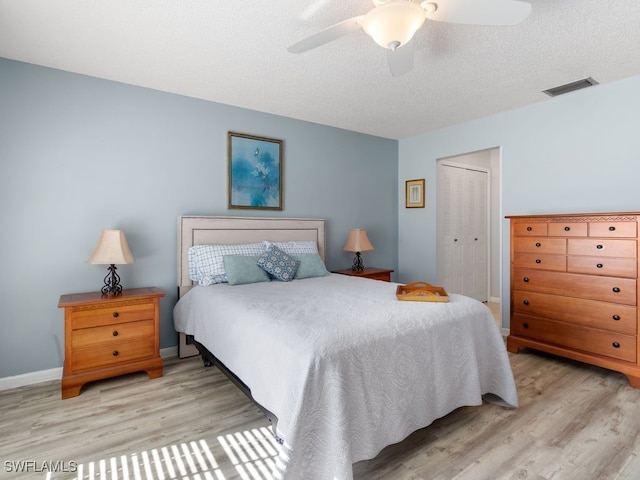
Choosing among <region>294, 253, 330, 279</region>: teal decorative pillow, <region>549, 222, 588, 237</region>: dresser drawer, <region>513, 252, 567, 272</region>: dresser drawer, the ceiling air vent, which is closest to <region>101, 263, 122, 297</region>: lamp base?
<region>294, 253, 330, 279</region>: teal decorative pillow

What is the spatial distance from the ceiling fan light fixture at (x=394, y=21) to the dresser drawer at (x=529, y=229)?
218 cm

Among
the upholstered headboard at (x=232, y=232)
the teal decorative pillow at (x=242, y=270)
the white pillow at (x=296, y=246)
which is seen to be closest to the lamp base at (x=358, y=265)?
the upholstered headboard at (x=232, y=232)

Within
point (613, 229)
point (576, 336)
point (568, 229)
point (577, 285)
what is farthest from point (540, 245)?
point (576, 336)

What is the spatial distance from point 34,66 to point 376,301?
3.12 meters

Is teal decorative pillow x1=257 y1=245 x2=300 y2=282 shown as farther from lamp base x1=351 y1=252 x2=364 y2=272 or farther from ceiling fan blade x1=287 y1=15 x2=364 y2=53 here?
ceiling fan blade x1=287 y1=15 x2=364 y2=53

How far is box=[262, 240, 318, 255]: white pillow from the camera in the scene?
354cm

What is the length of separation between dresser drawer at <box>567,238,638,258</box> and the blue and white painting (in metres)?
2.79

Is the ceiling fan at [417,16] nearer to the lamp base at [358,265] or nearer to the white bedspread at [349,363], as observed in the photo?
the white bedspread at [349,363]

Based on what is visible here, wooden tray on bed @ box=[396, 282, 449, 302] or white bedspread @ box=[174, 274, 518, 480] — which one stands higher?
wooden tray on bed @ box=[396, 282, 449, 302]

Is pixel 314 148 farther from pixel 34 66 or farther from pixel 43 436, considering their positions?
pixel 43 436

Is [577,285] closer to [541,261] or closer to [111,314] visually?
[541,261]

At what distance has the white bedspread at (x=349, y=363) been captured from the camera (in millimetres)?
1438

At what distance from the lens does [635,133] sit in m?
2.90

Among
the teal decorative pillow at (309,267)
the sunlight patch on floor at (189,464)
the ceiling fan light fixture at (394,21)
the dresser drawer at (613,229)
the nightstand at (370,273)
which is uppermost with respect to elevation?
the ceiling fan light fixture at (394,21)
